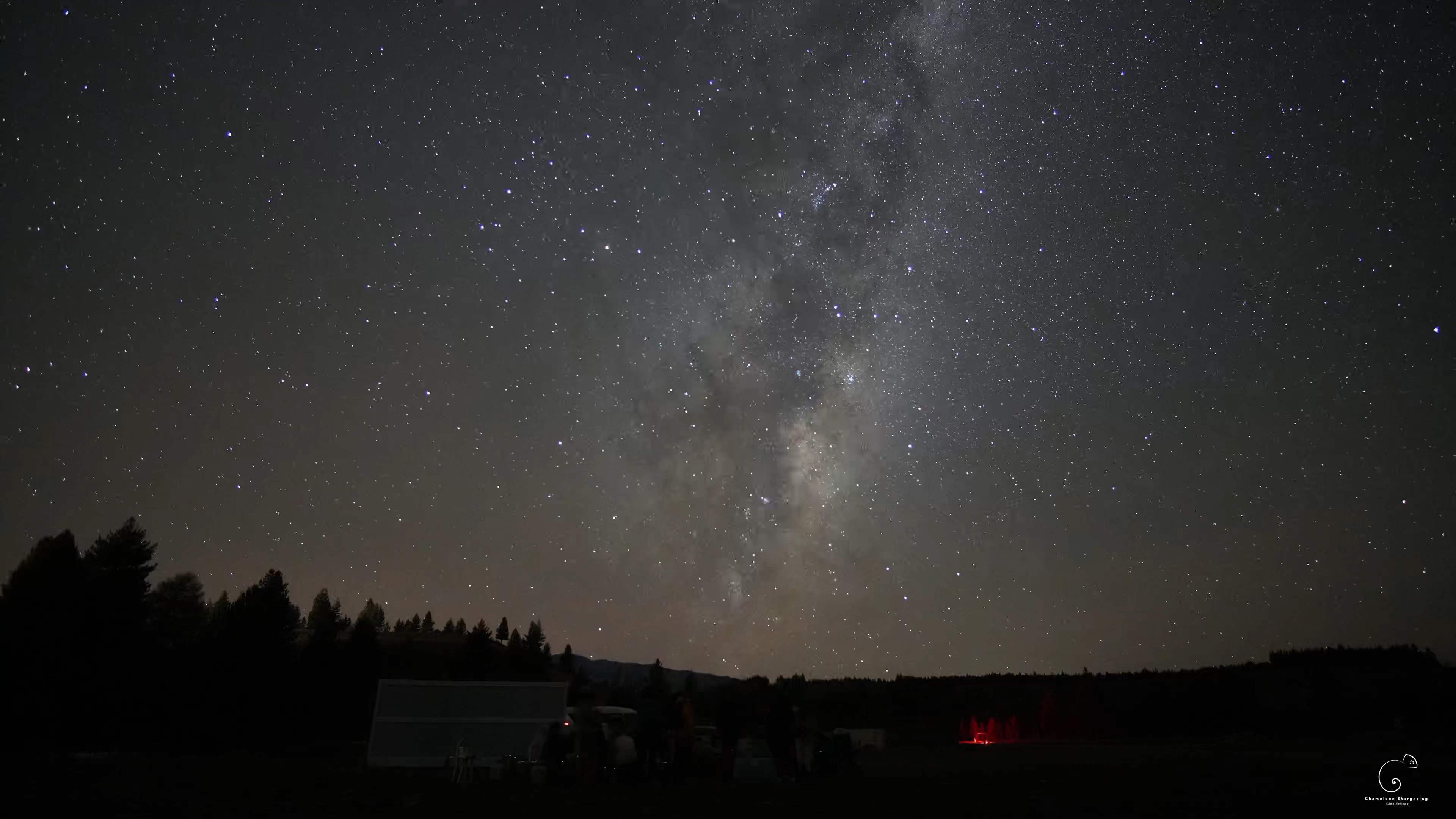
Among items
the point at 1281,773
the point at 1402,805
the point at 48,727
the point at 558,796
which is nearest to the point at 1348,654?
the point at 1281,773

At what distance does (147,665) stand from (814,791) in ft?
129

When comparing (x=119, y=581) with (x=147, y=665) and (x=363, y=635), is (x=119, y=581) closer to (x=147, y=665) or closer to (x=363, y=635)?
(x=147, y=665)

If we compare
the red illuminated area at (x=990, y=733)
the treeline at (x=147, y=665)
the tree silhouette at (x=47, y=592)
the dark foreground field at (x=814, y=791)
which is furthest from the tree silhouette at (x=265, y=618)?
the red illuminated area at (x=990, y=733)

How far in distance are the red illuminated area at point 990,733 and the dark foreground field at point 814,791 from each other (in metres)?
19.3

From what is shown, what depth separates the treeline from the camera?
37.0m

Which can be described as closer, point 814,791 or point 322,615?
point 814,791

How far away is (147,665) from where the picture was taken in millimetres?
40188

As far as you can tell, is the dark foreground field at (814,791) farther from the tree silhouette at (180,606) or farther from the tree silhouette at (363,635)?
the tree silhouette at (180,606)

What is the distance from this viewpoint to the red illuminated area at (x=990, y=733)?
125 feet

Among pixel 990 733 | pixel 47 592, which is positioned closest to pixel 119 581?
pixel 47 592

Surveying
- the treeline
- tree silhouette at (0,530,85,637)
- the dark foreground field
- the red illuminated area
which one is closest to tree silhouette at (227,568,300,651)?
the treeline

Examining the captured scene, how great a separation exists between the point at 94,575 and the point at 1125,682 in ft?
206

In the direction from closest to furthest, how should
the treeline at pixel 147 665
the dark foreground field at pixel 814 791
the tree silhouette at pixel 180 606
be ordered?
the dark foreground field at pixel 814 791 → the treeline at pixel 147 665 → the tree silhouette at pixel 180 606

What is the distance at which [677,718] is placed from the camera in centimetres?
1555
